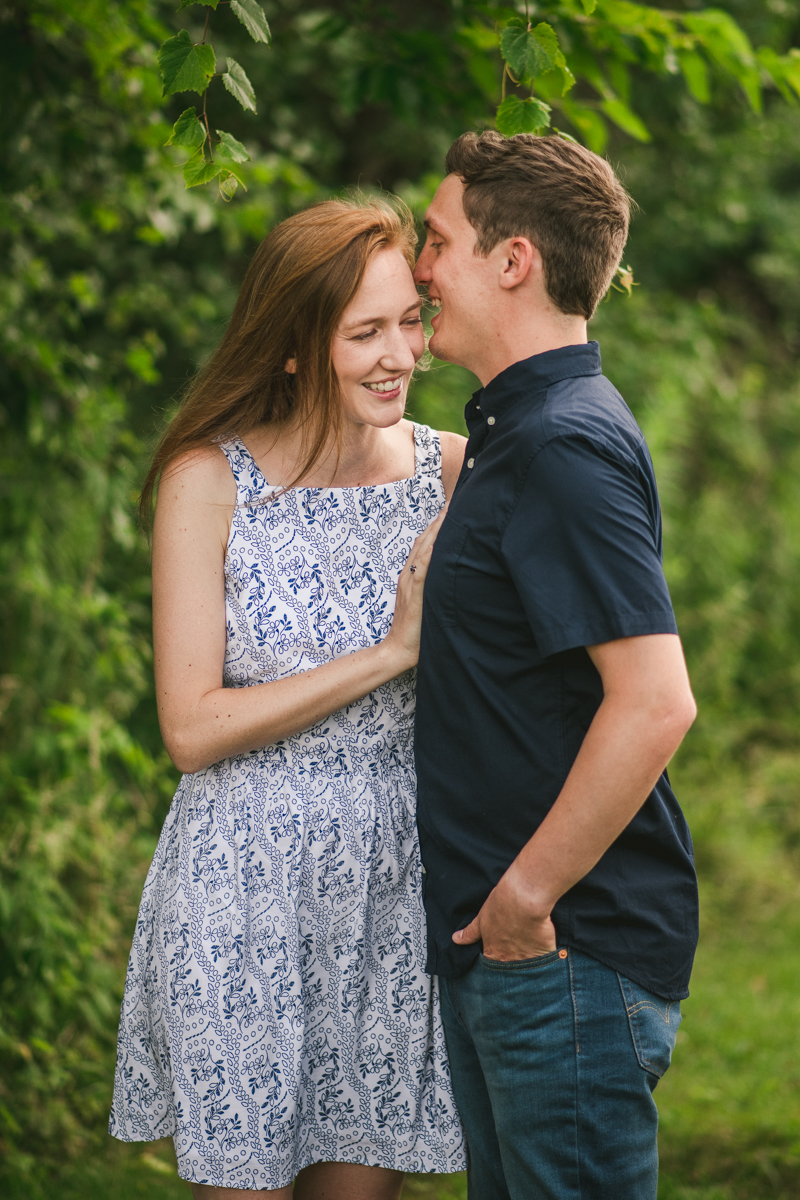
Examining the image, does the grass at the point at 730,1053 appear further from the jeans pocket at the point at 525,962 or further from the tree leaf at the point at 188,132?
the tree leaf at the point at 188,132

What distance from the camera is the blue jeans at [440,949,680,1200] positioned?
1.63 metres

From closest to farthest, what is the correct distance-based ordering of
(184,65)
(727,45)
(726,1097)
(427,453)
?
(184,65), (427,453), (727,45), (726,1097)

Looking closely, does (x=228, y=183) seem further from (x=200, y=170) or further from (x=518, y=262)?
(x=518, y=262)

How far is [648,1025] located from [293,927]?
64 cm

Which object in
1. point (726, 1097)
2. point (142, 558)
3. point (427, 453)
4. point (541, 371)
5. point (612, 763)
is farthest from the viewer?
point (142, 558)

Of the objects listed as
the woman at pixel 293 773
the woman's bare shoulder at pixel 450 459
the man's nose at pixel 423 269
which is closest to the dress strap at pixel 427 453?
the woman's bare shoulder at pixel 450 459

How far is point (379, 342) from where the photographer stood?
6.41ft

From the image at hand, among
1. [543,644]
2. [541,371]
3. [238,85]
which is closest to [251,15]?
[238,85]

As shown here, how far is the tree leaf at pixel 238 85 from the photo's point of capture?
171 cm

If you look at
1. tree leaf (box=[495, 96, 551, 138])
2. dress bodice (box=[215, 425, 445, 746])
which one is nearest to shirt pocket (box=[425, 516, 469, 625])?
dress bodice (box=[215, 425, 445, 746])

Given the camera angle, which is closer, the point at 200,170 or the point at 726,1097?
the point at 200,170

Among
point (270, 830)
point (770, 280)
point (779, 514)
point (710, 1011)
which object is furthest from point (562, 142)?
point (770, 280)

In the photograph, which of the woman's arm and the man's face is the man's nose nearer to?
the man's face

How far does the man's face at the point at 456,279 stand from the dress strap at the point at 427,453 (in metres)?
0.36
